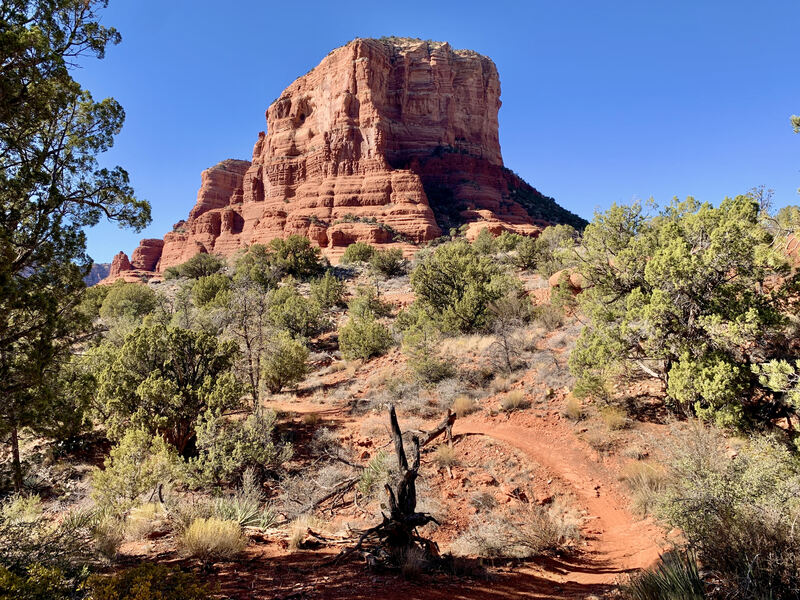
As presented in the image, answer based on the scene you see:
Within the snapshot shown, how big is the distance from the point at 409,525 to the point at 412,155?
240 ft

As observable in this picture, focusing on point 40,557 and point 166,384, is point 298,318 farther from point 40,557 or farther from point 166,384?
point 40,557

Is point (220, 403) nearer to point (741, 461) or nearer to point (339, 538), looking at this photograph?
point (339, 538)

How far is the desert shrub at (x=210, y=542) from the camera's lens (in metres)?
4.54

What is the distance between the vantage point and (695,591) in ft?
9.97

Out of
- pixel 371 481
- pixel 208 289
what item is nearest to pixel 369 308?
pixel 208 289

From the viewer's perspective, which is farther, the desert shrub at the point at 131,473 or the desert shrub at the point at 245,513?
the desert shrub at the point at 131,473

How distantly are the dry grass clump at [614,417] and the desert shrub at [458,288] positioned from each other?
7.00 meters

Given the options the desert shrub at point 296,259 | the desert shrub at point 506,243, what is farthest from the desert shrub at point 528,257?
the desert shrub at point 296,259

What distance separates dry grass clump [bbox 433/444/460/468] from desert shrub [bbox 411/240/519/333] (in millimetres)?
7523

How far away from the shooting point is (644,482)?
625 centimetres

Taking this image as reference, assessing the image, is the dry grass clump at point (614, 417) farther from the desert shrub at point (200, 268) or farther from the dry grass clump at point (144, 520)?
the desert shrub at point (200, 268)

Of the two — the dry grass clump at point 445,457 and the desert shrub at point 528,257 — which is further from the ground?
the desert shrub at point 528,257

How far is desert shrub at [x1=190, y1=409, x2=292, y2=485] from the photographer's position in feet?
24.5

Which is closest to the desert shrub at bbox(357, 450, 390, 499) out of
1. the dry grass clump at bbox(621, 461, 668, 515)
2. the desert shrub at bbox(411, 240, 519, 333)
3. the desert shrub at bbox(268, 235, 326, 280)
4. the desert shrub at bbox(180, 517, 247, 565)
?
the desert shrub at bbox(180, 517, 247, 565)
